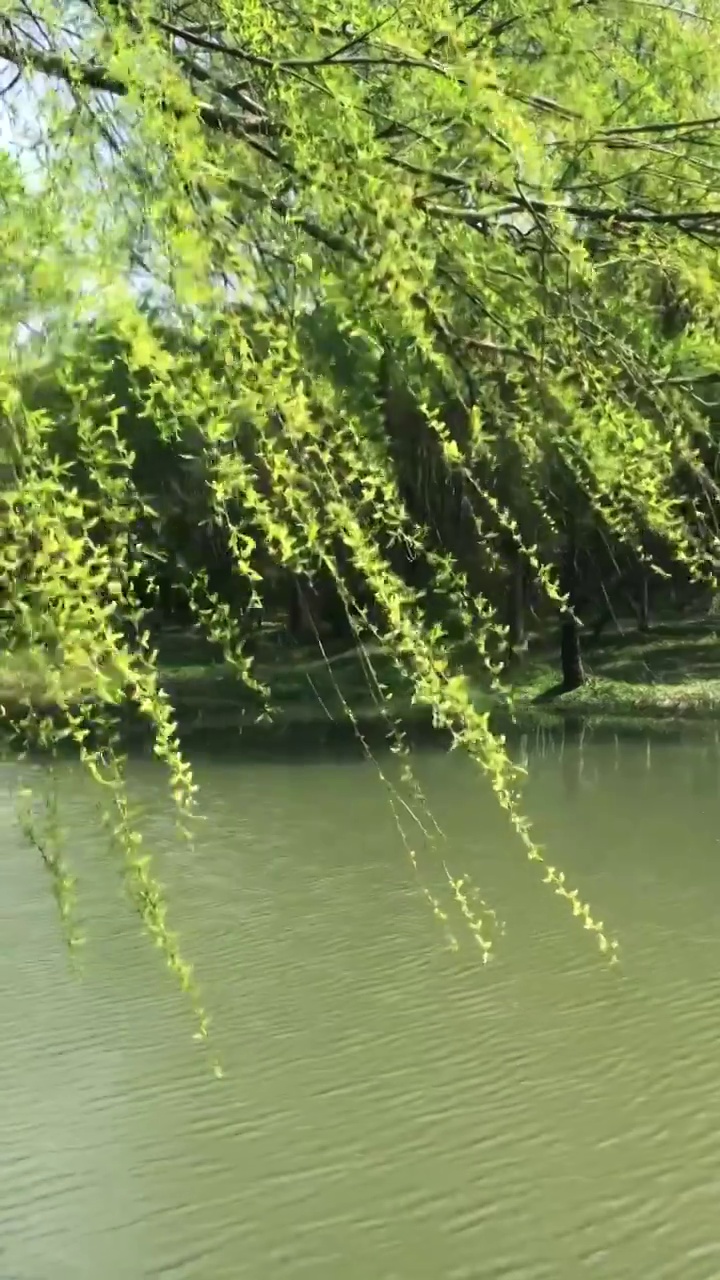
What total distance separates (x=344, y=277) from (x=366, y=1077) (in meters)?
3.39

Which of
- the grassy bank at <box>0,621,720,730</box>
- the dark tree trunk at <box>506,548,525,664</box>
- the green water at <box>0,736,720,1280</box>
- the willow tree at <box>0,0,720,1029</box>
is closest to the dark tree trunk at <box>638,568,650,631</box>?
the grassy bank at <box>0,621,720,730</box>

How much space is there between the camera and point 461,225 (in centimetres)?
136

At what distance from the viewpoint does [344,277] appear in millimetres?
1256

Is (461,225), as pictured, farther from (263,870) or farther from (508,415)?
(263,870)

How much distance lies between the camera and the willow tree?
977mm

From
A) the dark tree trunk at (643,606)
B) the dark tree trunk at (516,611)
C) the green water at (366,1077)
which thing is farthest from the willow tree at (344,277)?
the dark tree trunk at (643,606)

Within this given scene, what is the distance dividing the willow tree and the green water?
65 centimetres

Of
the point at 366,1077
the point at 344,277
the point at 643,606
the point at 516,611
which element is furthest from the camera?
the point at 516,611

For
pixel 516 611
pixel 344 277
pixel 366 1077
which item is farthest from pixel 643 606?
pixel 344 277

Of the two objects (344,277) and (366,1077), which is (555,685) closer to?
(366,1077)

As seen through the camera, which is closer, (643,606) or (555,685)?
(555,685)

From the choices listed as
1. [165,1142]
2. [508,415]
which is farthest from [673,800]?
[508,415]

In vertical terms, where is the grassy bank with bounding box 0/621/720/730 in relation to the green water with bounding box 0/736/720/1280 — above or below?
above

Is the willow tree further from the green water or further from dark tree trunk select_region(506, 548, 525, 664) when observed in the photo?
dark tree trunk select_region(506, 548, 525, 664)
